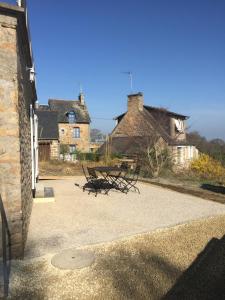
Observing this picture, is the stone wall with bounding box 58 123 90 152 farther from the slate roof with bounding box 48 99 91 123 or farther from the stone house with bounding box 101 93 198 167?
the stone house with bounding box 101 93 198 167

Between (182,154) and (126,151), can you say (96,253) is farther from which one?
(182,154)

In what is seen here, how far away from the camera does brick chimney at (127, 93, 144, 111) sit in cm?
2705

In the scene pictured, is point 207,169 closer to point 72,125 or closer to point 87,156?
point 87,156

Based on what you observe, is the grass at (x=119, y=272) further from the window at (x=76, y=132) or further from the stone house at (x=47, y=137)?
the window at (x=76, y=132)

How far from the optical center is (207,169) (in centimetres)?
1772

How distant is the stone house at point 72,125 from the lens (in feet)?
115

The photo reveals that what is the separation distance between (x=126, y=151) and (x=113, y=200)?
15447 mm

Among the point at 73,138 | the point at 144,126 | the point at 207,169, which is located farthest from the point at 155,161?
the point at 73,138

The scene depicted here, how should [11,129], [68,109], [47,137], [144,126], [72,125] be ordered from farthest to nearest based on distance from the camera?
[68,109] → [72,125] → [47,137] → [144,126] → [11,129]

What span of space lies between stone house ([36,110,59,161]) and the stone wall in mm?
3638

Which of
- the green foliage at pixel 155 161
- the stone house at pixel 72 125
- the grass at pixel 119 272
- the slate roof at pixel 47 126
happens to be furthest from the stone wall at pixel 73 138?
the grass at pixel 119 272

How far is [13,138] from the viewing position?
13.9ft

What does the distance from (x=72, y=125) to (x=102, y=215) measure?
29.1 metres

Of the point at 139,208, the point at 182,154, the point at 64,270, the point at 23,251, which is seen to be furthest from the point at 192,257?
the point at 182,154
